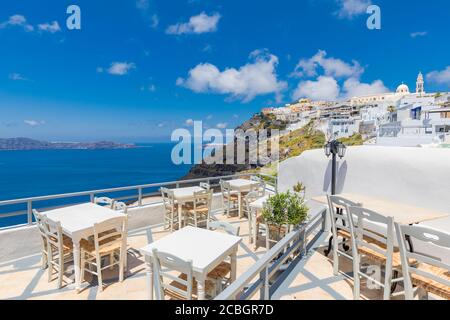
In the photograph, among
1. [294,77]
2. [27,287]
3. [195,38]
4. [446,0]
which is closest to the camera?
[27,287]

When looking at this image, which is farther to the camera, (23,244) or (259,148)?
(259,148)

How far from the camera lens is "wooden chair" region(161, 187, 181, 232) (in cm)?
502

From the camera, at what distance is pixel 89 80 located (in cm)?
3453

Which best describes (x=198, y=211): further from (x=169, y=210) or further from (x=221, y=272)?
(x=221, y=272)

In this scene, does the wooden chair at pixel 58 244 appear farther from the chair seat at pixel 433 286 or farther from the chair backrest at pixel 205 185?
the chair seat at pixel 433 286

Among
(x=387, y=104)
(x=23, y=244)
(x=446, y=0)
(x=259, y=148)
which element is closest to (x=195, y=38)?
(x=259, y=148)

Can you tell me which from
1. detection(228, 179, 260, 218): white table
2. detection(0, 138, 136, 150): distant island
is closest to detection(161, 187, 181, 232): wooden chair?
detection(228, 179, 260, 218): white table

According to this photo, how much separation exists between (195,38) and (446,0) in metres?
20.6

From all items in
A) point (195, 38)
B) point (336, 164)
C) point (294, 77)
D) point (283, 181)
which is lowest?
point (283, 181)

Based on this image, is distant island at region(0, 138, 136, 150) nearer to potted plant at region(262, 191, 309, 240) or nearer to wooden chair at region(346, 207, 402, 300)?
potted plant at region(262, 191, 309, 240)

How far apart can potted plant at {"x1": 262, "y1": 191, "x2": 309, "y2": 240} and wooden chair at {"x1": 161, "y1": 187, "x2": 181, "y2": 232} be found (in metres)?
2.19

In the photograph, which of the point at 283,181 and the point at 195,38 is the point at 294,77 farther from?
the point at 283,181

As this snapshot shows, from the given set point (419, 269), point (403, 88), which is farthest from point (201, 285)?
point (403, 88)
